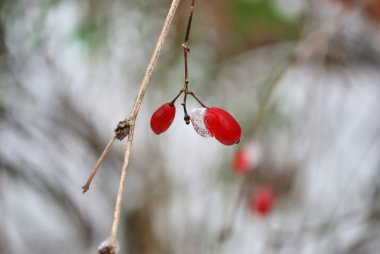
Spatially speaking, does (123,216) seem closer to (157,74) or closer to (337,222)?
(157,74)

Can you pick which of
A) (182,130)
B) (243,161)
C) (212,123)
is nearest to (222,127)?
(212,123)

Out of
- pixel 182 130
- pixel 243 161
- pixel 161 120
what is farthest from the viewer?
pixel 182 130

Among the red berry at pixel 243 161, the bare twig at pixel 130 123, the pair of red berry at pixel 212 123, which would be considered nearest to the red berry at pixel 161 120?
the pair of red berry at pixel 212 123

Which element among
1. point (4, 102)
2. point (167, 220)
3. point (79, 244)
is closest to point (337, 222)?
point (167, 220)

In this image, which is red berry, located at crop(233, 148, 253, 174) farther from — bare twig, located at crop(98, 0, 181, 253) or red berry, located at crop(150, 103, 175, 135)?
bare twig, located at crop(98, 0, 181, 253)

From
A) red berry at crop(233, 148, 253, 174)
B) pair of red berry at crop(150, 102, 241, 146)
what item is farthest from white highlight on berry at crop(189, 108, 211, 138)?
red berry at crop(233, 148, 253, 174)

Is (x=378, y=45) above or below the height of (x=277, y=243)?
above

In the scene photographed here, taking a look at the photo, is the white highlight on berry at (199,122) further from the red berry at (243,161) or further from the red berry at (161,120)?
the red berry at (243,161)

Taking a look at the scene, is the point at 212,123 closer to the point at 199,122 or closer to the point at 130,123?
the point at 199,122
